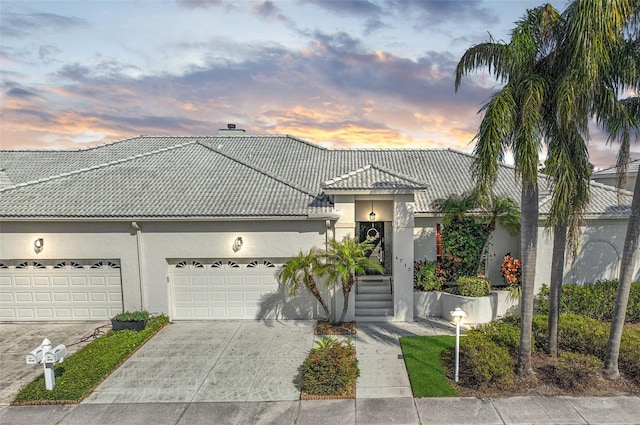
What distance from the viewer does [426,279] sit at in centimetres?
1345

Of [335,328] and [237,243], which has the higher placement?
[237,243]

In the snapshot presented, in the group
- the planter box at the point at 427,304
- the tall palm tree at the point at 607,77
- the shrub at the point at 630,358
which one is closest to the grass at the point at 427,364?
the planter box at the point at 427,304

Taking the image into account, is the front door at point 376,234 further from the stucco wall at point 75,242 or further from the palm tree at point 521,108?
the stucco wall at point 75,242

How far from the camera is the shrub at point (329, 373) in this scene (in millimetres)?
8328

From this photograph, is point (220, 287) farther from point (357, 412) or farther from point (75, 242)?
point (357, 412)

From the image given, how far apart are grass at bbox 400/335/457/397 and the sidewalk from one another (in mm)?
327

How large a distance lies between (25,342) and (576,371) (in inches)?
613

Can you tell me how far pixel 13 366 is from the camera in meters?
10.0

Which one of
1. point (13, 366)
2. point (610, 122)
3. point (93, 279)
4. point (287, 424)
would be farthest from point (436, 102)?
point (13, 366)

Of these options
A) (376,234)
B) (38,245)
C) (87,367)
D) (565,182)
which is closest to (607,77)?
(565,182)

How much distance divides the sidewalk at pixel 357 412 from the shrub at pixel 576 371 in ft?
1.27

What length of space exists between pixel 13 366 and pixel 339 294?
9.53m

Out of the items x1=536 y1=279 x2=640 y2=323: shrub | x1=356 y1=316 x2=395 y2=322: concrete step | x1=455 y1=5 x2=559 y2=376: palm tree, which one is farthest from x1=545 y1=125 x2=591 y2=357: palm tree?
x1=356 y1=316 x2=395 y2=322: concrete step

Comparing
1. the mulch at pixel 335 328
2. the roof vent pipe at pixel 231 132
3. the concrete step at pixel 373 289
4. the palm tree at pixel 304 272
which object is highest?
the roof vent pipe at pixel 231 132
